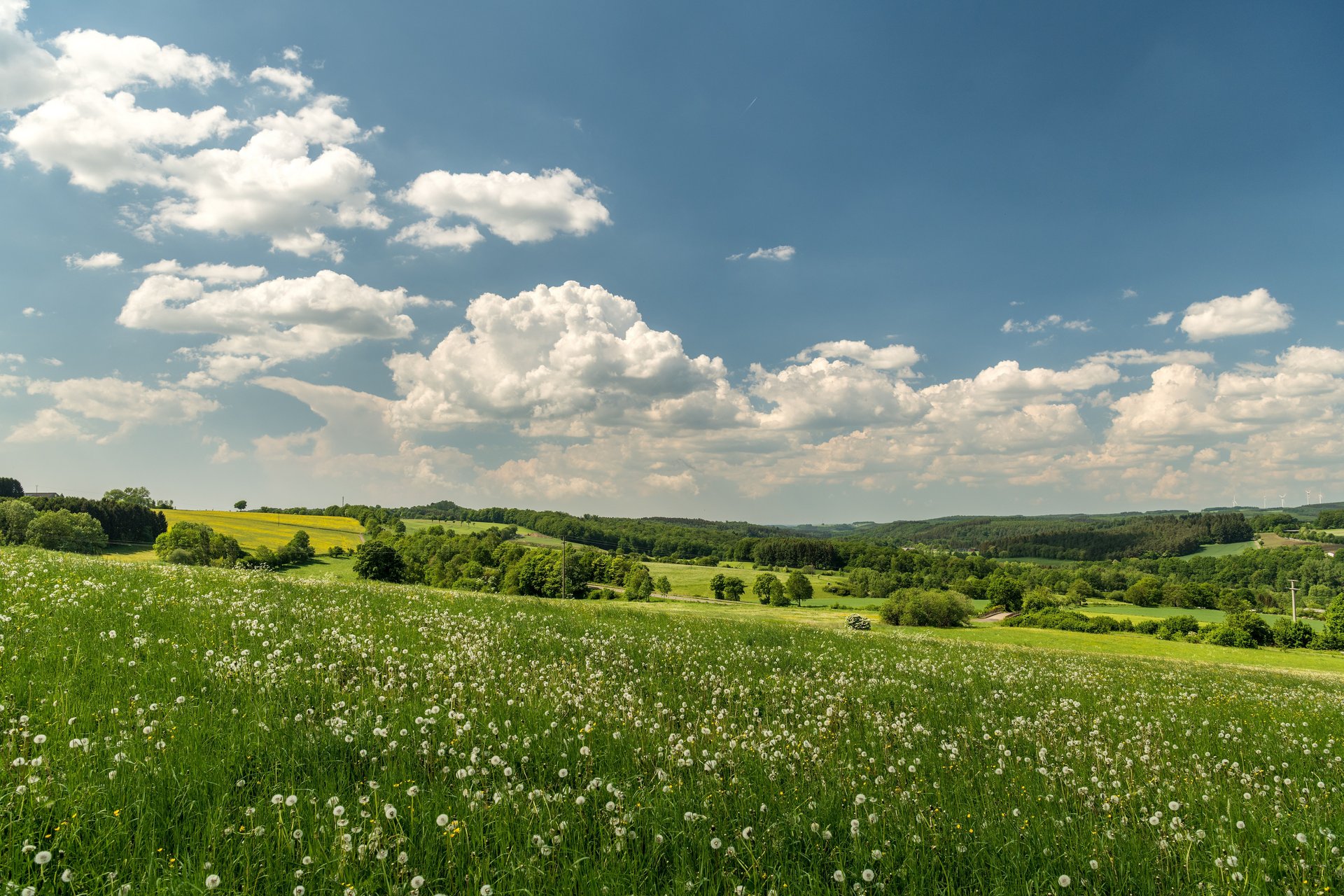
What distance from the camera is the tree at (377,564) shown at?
10062 centimetres

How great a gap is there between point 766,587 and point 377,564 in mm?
78250

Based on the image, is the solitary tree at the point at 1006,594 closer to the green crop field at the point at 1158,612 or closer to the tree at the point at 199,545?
the green crop field at the point at 1158,612

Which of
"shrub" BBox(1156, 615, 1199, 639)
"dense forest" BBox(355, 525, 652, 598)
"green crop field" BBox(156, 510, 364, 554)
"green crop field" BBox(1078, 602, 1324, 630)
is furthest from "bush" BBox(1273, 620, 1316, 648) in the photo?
"green crop field" BBox(156, 510, 364, 554)

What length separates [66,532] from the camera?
9712 cm

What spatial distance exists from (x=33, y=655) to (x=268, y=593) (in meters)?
6.90

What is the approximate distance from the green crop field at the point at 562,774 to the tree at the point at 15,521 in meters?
123

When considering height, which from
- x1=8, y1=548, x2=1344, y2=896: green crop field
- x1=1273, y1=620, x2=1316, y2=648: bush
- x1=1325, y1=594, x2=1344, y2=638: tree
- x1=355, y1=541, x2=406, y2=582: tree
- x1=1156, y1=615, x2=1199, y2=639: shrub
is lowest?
x1=1156, y1=615, x2=1199, y2=639: shrub

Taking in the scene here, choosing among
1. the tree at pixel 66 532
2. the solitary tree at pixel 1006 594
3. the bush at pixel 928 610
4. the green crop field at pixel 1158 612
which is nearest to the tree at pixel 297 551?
the tree at pixel 66 532

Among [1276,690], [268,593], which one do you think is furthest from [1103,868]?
[1276,690]

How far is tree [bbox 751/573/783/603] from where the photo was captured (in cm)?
13600

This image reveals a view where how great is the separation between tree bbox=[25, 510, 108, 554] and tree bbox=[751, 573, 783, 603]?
376 ft

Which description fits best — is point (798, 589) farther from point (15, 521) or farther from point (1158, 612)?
point (15, 521)

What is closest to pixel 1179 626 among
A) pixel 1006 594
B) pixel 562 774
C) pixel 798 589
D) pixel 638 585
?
pixel 1006 594

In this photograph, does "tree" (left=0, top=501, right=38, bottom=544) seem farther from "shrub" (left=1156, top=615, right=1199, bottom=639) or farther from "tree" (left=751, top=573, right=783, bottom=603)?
"shrub" (left=1156, top=615, right=1199, bottom=639)
